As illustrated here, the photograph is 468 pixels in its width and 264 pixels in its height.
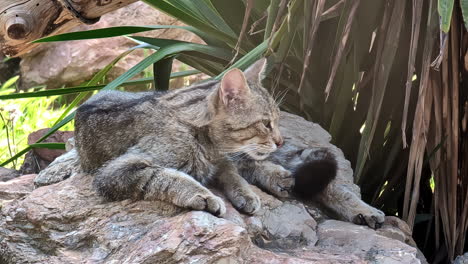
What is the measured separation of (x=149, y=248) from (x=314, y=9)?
145 cm

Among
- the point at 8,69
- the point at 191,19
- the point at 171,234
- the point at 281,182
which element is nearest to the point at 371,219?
the point at 281,182

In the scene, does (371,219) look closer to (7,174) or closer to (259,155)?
(259,155)

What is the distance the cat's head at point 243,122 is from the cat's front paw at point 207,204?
0.51 meters

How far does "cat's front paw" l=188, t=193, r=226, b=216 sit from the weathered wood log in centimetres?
158

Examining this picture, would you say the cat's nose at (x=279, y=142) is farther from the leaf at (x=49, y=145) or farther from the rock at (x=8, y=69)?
the rock at (x=8, y=69)

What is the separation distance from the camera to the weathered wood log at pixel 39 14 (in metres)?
3.75

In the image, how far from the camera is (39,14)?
12.4 feet

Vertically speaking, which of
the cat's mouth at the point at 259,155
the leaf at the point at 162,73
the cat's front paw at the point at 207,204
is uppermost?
the leaf at the point at 162,73

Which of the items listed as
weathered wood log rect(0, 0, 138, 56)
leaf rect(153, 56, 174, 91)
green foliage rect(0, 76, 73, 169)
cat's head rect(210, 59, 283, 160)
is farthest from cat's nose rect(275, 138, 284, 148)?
green foliage rect(0, 76, 73, 169)

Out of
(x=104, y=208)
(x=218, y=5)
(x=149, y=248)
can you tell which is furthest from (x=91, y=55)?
(x=149, y=248)

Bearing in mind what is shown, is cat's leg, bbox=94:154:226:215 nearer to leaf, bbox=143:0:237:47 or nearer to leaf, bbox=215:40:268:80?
leaf, bbox=215:40:268:80

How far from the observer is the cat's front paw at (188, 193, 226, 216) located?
8.40 feet

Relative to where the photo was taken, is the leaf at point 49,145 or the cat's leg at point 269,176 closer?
the cat's leg at point 269,176

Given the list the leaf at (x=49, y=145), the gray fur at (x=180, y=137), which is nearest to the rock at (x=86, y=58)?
the leaf at (x=49, y=145)
